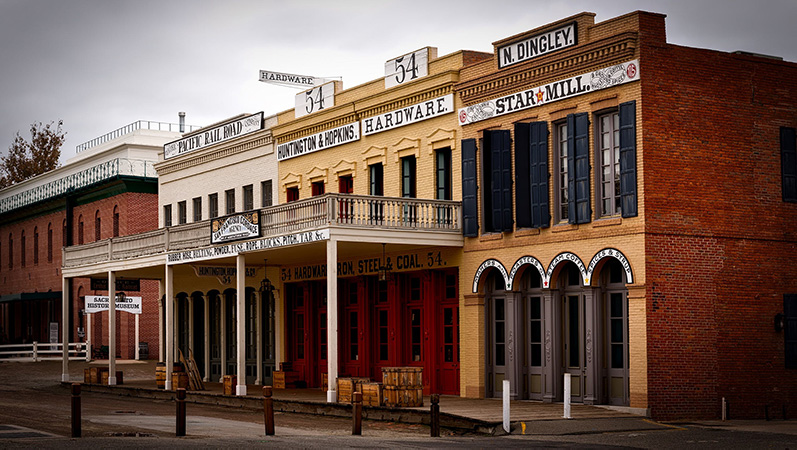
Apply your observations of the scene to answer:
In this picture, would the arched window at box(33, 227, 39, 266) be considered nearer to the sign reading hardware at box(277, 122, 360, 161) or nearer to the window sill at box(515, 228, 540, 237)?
the sign reading hardware at box(277, 122, 360, 161)

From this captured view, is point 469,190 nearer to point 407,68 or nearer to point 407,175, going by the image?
point 407,175

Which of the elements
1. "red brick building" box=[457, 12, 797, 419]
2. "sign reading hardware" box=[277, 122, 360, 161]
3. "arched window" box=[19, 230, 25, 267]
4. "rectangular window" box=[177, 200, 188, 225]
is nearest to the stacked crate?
"red brick building" box=[457, 12, 797, 419]

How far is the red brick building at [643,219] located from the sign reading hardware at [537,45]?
0.04m

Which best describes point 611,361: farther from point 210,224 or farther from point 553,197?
point 210,224

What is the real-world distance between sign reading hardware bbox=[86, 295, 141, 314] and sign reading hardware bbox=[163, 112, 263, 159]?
5.96 meters

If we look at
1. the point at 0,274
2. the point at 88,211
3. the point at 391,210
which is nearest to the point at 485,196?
the point at 391,210

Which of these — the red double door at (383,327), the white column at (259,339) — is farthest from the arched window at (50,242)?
the red double door at (383,327)

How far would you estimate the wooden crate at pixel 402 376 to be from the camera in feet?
76.1

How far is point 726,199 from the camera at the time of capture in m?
23.6

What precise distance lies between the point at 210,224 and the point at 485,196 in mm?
8380

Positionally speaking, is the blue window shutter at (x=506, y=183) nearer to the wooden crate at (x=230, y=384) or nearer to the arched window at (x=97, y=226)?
the wooden crate at (x=230, y=384)

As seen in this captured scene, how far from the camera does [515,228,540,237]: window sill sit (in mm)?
25216

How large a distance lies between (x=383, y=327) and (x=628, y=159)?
→ 1014 cm

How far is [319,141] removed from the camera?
3291cm
